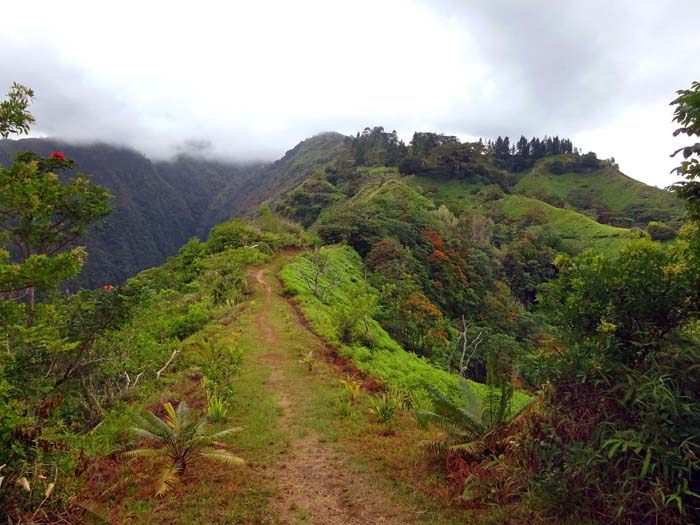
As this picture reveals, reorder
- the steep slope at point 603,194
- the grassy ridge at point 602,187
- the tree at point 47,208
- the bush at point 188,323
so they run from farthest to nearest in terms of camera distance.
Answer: the grassy ridge at point 602,187, the steep slope at point 603,194, the bush at point 188,323, the tree at point 47,208

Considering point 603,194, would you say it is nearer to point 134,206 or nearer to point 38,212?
point 38,212

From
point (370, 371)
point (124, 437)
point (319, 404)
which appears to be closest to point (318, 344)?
point (370, 371)

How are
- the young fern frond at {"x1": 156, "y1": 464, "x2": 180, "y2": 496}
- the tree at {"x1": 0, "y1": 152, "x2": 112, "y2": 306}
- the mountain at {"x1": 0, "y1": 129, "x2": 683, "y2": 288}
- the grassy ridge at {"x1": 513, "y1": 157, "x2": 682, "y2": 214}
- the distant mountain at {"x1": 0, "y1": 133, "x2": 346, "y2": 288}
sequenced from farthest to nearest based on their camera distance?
the distant mountain at {"x1": 0, "y1": 133, "x2": 346, "y2": 288} → the grassy ridge at {"x1": 513, "y1": 157, "x2": 682, "y2": 214} → the mountain at {"x1": 0, "y1": 129, "x2": 683, "y2": 288} → the tree at {"x1": 0, "y1": 152, "x2": 112, "y2": 306} → the young fern frond at {"x1": 156, "y1": 464, "x2": 180, "y2": 496}

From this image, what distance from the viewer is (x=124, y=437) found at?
7289 mm

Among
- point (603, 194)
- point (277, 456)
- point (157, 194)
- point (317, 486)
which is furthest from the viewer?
point (157, 194)

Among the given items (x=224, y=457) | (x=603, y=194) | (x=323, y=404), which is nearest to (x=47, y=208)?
(x=224, y=457)

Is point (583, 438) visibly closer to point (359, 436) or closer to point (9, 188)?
point (359, 436)

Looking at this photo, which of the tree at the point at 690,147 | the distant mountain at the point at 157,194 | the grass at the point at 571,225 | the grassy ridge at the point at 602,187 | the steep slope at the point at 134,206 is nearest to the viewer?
the tree at the point at 690,147

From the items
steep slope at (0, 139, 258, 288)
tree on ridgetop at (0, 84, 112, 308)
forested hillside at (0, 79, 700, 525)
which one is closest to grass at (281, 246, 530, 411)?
forested hillside at (0, 79, 700, 525)

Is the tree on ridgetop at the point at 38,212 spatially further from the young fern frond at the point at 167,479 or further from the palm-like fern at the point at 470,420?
the palm-like fern at the point at 470,420

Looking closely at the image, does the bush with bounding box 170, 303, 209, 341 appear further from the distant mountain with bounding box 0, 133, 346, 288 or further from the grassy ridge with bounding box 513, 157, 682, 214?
the grassy ridge with bounding box 513, 157, 682, 214

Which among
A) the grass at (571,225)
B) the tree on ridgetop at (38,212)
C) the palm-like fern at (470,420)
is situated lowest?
the palm-like fern at (470,420)

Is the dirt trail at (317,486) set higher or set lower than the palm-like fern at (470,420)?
lower

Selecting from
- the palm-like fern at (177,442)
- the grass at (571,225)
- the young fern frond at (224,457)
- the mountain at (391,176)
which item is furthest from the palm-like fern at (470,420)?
the grass at (571,225)
